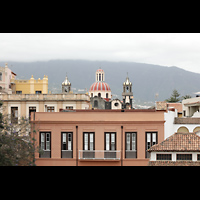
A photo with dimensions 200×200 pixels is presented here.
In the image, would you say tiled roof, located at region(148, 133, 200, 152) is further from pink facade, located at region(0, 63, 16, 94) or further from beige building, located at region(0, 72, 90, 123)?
pink facade, located at region(0, 63, 16, 94)

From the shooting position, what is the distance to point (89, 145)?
42.7ft

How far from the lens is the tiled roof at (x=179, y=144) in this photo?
11.6 metres

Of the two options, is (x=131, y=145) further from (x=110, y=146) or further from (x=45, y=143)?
(x=45, y=143)

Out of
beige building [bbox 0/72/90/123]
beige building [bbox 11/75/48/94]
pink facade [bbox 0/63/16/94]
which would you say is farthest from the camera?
beige building [bbox 11/75/48/94]

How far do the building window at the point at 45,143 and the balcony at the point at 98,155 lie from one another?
94 centimetres

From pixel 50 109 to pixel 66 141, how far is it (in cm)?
957

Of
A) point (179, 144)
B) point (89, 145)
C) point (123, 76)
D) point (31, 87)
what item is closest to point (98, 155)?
point (89, 145)

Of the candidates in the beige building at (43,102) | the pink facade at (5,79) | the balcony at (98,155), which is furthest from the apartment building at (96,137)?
the pink facade at (5,79)

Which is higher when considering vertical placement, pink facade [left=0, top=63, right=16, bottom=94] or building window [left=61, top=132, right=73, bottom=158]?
pink facade [left=0, top=63, right=16, bottom=94]

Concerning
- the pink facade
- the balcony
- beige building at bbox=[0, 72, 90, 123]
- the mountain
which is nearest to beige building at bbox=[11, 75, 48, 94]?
the pink facade

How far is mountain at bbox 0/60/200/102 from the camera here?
227ft
